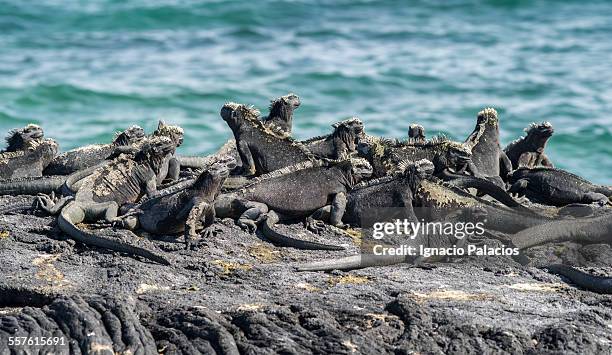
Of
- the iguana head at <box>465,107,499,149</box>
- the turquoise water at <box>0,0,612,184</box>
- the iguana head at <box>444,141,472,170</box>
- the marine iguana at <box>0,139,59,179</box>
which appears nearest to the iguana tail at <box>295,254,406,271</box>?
the iguana head at <box>444,141,472,170</box>

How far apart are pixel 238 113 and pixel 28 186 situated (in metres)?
1.74

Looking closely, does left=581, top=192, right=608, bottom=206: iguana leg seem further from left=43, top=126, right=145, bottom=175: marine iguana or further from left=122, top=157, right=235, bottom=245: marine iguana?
left=43, top=126, right=145, bottom=175: marine iguana

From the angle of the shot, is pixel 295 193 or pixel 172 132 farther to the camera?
pixel 172 132

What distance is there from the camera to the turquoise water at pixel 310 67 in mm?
20688

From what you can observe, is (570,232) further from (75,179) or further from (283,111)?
(75,179)

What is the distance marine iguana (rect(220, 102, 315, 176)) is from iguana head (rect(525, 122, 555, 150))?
1.99 metres

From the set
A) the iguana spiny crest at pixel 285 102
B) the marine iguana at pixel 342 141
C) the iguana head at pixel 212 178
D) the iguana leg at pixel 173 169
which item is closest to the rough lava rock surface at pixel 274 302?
the iguana head at pixel 212 178

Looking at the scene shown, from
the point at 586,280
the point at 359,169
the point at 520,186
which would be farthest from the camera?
the point at 520,186

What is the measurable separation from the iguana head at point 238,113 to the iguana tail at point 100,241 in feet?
6.39

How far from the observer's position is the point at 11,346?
627cm

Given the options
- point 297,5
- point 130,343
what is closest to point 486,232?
point 130,343

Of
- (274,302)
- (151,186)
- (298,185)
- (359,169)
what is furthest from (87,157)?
(274,302)

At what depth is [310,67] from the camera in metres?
23.5

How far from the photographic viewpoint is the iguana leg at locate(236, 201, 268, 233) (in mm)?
8352
